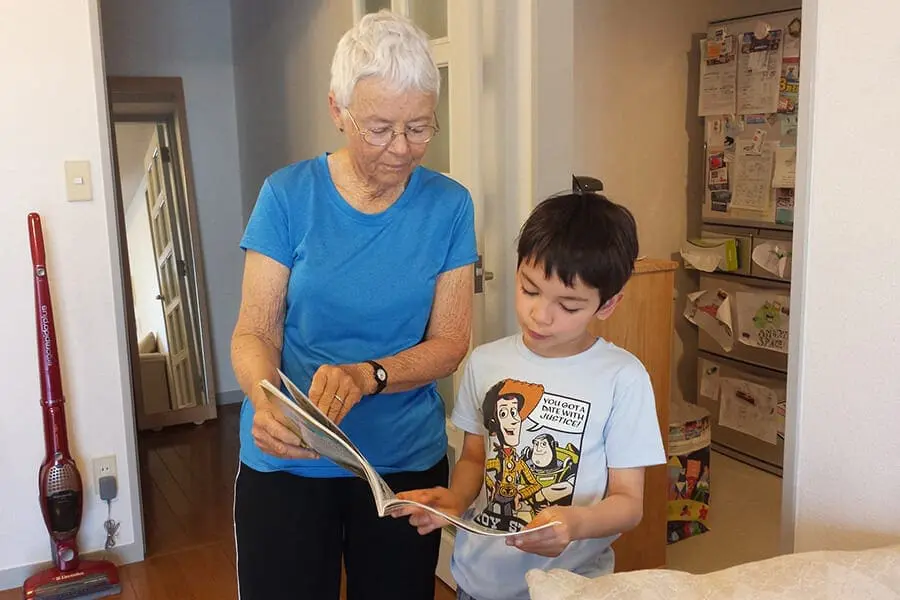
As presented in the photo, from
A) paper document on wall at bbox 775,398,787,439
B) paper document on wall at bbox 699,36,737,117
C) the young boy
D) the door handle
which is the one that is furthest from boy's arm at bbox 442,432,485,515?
paper document on wall at bbox 699,36,737,117

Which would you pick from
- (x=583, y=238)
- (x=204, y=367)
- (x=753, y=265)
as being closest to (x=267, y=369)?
(x=583, y=238)

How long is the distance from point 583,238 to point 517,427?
0.27 m

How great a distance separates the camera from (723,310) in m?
3.56

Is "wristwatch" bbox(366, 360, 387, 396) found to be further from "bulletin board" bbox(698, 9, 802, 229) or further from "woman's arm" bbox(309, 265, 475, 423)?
"bulletin board" bbox(698, 9, 802, 229)

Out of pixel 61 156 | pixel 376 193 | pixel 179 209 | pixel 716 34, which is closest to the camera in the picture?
pixel 376 193

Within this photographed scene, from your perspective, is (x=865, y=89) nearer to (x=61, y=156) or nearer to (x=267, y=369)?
(x=267, y=369)

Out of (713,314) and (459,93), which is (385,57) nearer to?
(459,93)

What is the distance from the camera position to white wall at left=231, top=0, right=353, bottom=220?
335 cm

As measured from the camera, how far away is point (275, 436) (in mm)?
1142

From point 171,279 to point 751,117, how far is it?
275 cm

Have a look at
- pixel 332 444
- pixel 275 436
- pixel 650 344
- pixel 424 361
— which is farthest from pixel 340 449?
pixel 650 344

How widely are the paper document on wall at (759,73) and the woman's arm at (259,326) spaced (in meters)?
2.54

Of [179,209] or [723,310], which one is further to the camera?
[179,209]

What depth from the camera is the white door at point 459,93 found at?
211 cm
